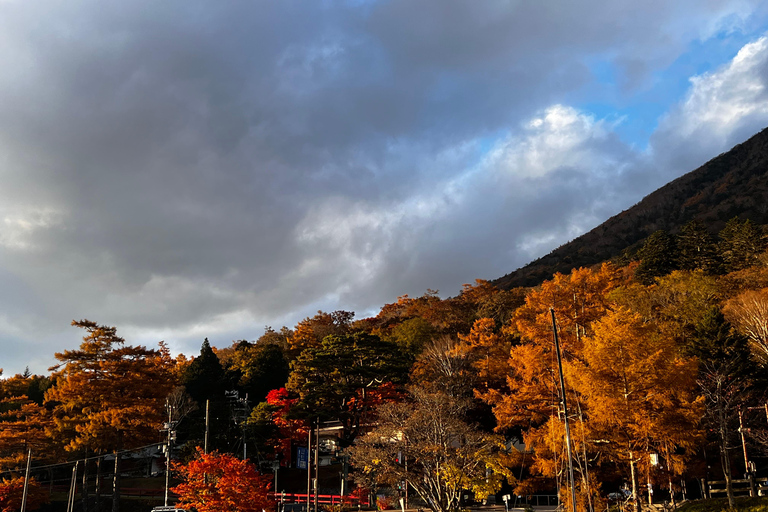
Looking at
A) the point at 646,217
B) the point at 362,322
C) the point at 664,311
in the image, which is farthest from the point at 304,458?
the point at 646,217

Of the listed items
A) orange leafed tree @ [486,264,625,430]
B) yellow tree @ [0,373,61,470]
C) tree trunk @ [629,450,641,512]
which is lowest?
tree trunk @ [629,450,641,512]

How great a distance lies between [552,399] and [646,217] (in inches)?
6722

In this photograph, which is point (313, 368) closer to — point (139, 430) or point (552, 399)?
point (139, 430)

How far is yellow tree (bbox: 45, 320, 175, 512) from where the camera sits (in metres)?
41.2

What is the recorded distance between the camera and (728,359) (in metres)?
33.5

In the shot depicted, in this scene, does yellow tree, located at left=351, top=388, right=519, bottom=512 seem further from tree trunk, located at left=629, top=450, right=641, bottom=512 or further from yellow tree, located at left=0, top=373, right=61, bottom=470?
yellow tree, located at left=0, top=373, right=61, bottom=470

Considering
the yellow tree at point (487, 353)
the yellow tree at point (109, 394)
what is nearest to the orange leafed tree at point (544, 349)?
the yellow tree at point (487, 353)

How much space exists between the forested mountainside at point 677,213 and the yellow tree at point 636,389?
12009 cm

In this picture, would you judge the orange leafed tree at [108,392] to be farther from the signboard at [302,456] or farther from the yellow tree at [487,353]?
the yellow tree at [487,353]

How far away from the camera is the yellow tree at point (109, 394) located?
→ 41250 millimetres

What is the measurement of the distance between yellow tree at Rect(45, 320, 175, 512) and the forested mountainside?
12380 cm

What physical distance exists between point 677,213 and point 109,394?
17669cm

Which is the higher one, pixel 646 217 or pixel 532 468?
pixel 646 217

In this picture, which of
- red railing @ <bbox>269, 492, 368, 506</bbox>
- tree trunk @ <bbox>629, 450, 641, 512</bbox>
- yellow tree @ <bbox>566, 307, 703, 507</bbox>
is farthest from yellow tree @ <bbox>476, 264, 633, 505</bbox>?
red railing @ <bbox>269, 492, 368, 506</bbox>
